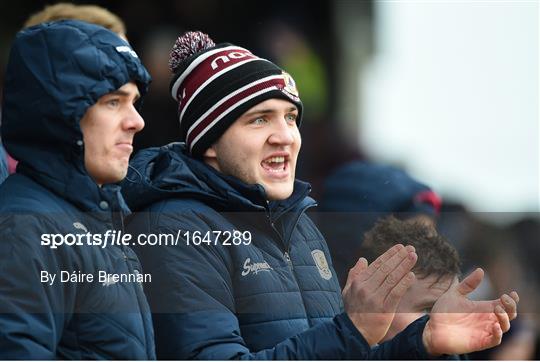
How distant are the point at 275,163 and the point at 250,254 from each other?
0.82 feet

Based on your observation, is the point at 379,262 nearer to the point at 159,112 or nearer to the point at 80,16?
the point at 159,112

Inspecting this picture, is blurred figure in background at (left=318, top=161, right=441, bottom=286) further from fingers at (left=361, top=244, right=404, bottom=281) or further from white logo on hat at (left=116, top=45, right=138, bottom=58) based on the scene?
white logo on hat at (left=116, top=45, right=138, bottom=58)

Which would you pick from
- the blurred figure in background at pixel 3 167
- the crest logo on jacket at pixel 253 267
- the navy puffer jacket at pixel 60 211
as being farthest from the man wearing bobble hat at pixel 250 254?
the blurred figure in background at pixel 3 167

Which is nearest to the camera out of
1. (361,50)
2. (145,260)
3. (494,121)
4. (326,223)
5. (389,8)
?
(145,260)

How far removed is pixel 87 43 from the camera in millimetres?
3193

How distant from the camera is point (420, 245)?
359 centimetres

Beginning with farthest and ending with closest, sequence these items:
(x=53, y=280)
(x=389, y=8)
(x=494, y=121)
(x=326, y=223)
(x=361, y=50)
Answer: (x=361, y=50) < (x=389, y=8) < (x=494, y=121) < (x=326, y=223) < (x=53, y=280)

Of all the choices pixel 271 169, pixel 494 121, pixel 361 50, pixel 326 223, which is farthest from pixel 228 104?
pixel 361 50

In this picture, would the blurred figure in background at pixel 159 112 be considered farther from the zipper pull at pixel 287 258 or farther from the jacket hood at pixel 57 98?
the zipper pull at pixel 287 258

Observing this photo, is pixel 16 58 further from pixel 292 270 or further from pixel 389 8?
pixel 389 8

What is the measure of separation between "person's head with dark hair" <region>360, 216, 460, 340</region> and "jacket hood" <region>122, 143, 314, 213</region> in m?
0.30

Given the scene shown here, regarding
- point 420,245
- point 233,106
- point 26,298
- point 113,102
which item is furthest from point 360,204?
point 26,298

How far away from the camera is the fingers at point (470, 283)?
3.43 metres

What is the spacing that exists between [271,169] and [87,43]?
583 mm
